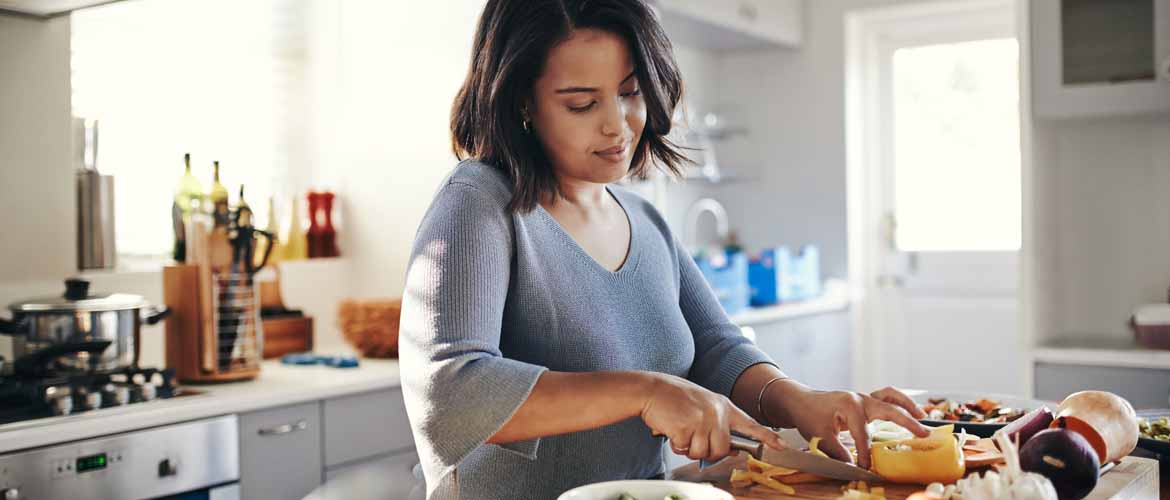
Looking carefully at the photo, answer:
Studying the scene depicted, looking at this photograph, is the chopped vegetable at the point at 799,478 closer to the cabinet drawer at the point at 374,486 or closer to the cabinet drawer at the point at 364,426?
the cabinet drawer at the point at 374,486

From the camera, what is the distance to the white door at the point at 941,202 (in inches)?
170

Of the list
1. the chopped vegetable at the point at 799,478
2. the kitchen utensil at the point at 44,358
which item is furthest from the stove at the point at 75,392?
the chopped vegetable at the point at 799,478

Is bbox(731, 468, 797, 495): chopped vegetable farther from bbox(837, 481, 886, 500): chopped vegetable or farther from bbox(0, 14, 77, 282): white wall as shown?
bbox(0, 14, 77, 282): white wall

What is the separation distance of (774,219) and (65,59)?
3069mm

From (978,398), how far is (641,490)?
794 millimetres

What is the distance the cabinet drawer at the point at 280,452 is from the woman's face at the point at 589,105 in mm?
1191

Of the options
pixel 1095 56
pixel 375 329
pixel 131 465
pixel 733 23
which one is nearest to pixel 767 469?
pixel 131 465

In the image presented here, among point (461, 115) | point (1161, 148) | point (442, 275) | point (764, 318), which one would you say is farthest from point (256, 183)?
point (1161, 148)

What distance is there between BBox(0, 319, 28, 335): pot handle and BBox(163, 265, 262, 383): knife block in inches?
13.8

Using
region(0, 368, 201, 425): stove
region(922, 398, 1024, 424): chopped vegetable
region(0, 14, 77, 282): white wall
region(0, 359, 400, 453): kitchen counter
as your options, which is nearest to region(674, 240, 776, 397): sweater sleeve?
region(922, 398, 1024, 424): chopped vegetable

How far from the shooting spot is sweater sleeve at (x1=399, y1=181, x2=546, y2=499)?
1.04m

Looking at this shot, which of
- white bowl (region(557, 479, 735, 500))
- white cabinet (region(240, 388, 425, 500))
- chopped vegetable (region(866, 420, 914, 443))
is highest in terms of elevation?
white bowl (region(557, 479, 735, 500))

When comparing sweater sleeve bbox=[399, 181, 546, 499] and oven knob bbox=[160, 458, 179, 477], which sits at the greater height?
sweater sleeve bbox=[399, 181, 546, 499]

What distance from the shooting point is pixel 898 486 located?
3.62 ft
